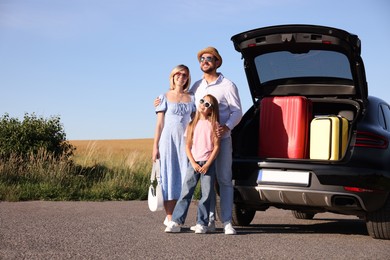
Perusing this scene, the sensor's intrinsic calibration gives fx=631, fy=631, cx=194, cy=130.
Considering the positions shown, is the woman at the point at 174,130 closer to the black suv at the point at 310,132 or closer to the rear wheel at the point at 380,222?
the black suv at the point at 310,132

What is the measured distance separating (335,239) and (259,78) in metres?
2.23

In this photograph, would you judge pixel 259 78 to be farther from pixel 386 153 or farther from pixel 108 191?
pixel 108 191

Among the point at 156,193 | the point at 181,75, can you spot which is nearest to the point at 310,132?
the point at 181,75

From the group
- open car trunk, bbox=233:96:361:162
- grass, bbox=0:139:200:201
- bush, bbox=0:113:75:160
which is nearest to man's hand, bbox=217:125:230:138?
open car trunk, bbox=233:96:361:162

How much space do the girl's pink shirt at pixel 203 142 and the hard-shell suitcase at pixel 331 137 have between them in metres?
1.27

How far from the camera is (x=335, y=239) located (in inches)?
273

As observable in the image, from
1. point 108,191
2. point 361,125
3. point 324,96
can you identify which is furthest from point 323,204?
point 108,191

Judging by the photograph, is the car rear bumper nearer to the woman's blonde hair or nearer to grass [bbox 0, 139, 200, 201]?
the woman's blonde hair

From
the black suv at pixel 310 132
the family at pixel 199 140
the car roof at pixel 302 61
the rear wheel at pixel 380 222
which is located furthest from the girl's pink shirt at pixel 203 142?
the rear wheel at pixel 380 222

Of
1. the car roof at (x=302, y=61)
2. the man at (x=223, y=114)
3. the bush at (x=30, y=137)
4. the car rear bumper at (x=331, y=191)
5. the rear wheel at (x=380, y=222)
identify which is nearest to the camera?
the car rear bumper at (x=331, y=191)

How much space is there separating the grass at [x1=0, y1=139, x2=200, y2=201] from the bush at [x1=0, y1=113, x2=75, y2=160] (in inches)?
15.0

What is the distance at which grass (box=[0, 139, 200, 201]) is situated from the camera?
11.5m

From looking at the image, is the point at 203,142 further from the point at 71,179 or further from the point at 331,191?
the point at 71,179

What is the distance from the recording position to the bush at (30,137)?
14820 mm
